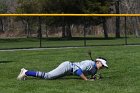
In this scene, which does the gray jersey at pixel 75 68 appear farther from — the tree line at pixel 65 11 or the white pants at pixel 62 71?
the tree line at pixel 65 11

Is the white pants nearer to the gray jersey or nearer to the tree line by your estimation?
the gray jersey

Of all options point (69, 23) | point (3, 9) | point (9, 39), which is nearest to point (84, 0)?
point (69, 23)

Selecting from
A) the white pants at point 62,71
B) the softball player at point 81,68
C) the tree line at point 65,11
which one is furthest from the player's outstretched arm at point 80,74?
the tree line at point 65,11

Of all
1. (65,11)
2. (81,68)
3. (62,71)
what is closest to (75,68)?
(81,68)

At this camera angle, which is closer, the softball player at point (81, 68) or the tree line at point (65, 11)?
the softball player at point (81, 68)

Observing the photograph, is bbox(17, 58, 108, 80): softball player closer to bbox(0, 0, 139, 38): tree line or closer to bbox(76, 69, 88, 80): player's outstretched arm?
bbox(76, 69, 88, 80): player's outstretched arm

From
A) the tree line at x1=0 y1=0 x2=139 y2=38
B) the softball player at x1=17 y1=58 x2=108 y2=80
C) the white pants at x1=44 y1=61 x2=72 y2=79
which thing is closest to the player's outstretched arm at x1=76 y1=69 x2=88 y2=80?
the softball player at x1=17 y1=58 x2=108 y2=80

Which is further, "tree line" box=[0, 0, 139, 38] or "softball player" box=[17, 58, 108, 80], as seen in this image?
"tree line" box=[0, 0, 139, 38]

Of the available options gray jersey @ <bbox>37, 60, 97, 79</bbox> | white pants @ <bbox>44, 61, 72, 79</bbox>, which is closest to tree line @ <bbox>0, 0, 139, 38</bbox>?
white pants @ <bbox>44, 61, 72, 79</bbox>

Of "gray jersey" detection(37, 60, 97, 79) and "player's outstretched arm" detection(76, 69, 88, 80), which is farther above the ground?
"gray jersey" detection(37, 60, 97, 79)

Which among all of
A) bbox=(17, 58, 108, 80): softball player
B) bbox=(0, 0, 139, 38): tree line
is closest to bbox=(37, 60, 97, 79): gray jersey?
bbox=(17, 58, 108, 80): softball player

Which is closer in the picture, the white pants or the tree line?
the white pants

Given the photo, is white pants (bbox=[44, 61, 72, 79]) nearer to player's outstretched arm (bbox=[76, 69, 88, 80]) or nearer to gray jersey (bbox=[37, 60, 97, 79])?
gray jersey (bbox=[37, 60, 97, 79])

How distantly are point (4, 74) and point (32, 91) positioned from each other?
309 cm
